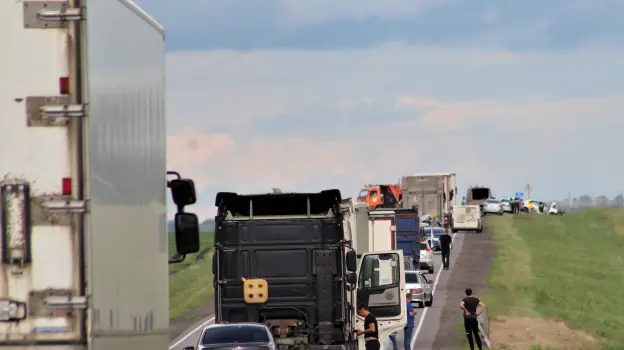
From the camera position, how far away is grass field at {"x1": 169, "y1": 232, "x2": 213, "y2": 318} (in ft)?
186

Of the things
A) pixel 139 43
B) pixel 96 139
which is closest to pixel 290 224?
pixel 139 43

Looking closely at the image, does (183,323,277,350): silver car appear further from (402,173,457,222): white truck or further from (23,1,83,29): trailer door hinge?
(402,173,457,222): white truck

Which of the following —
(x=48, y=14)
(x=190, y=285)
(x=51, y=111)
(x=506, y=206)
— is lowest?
(x=190, y=285)

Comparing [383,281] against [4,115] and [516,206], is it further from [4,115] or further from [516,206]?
[516,206]

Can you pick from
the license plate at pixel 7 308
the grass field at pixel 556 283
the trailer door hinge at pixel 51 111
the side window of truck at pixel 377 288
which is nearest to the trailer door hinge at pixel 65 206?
the trailer door hinge at pixel 51 111

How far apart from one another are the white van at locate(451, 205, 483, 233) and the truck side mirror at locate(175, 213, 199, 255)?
8137cm

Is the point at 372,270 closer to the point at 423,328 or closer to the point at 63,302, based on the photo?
the point at 423,328

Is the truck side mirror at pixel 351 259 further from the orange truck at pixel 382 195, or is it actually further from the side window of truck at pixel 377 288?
the orange truck at pixel 382 195

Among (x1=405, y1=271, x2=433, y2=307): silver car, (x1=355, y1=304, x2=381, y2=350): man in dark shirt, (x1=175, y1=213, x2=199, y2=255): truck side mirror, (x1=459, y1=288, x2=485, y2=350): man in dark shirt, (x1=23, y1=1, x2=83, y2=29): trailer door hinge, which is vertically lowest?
(x1=405, y1=271, x2=433, y2=307): silver car

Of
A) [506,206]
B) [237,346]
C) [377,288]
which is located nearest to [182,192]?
[237,346]

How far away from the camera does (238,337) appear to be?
23922 mm

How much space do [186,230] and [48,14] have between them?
3600mm

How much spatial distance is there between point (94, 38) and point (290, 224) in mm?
17346

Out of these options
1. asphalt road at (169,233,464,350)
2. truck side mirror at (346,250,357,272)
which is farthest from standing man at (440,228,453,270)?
truck side mirror at (346,250,357,272)
